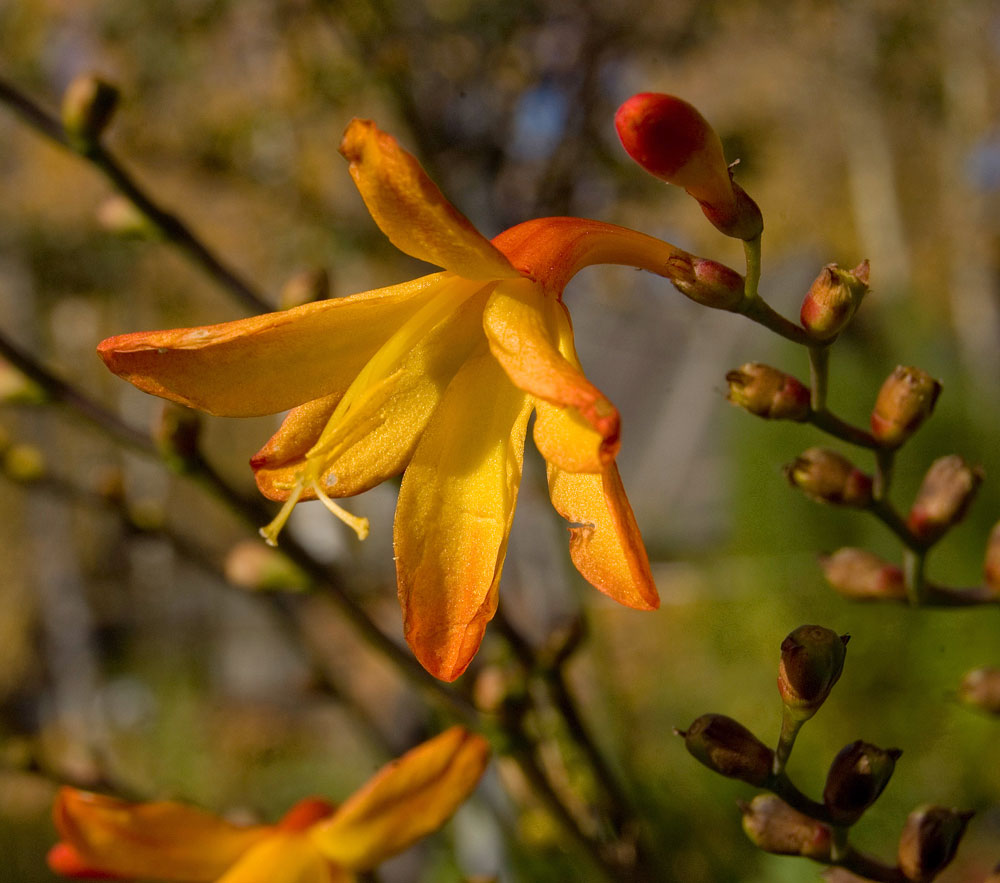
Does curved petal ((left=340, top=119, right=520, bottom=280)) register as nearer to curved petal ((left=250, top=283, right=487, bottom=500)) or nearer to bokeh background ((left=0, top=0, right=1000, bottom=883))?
curved petal ((left=250, top=283, right=487, bottom=500))

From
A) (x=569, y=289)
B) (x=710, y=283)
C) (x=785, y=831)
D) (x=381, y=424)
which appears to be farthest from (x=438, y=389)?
(x=569, y=289)

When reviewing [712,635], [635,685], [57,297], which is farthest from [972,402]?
[57,297]

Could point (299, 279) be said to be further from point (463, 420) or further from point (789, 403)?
point (789, 403)

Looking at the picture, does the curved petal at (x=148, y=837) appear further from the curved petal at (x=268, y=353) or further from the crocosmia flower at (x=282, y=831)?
the curved petal at (x=268, y=353)

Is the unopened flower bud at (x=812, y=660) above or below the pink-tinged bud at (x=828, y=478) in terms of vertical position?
above

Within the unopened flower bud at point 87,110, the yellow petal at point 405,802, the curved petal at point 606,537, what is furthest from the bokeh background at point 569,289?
the curved petal at point 606,537
